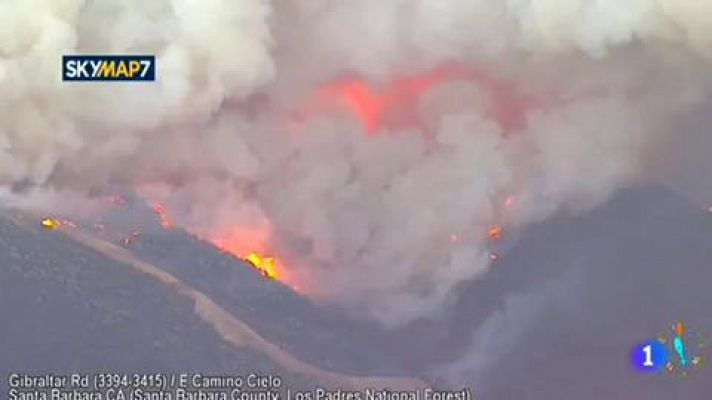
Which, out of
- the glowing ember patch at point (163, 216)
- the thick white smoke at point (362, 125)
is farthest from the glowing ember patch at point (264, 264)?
the glowing ember patch at point (163, 216)

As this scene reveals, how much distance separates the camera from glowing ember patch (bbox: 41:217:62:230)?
3.47m

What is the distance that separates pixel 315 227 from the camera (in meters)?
3.44

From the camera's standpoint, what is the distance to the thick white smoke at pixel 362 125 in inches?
134

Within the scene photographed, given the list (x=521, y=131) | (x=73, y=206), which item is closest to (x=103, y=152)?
(x=73, y=206)

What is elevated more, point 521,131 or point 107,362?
point 521,131

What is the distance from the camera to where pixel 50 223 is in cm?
347

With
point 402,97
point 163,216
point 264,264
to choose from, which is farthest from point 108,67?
point 402,97

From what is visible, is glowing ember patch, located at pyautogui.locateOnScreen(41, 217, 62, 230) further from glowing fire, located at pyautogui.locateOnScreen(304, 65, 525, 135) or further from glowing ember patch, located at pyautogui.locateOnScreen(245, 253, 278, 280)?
glowing fire, located at pyautogui.locateOnScreen(304, 65, 525, 135)

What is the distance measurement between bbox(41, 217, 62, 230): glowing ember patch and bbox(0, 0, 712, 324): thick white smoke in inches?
2.9

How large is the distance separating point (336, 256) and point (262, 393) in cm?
44

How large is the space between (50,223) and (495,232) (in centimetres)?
128

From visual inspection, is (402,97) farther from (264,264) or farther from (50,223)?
(50,223)

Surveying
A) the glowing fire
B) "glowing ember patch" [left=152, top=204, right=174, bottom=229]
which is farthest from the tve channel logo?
the glowing fire

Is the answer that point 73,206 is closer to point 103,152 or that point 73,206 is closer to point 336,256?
point 103,152
